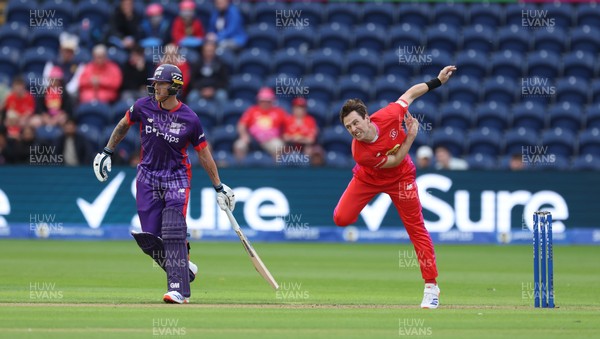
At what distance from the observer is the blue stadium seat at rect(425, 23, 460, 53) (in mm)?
23839

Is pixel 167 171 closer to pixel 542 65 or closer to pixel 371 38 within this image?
pixel 371 38

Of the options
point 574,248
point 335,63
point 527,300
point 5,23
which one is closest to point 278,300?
point 527,300

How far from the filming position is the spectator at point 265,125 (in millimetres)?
20984

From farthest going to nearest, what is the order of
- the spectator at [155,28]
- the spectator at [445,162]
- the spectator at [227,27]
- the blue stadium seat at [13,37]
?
the blue stadium seat at [13,37]
the spectator at [227,27]
the spectator at [155,28]
the spectator at [445,162]

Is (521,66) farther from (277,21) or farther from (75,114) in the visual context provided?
(75,114)

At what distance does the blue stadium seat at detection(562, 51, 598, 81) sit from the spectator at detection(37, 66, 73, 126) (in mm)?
10151

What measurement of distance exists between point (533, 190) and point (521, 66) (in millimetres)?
4373

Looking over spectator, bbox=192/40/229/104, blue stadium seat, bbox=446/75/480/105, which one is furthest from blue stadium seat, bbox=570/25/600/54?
spectator, bbox=192/40/229/104

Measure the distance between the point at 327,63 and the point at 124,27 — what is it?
4.30 metres

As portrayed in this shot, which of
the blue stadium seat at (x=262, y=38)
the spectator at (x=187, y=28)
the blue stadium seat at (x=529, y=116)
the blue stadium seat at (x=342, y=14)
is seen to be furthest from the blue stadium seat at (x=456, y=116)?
the spectator at (x=187, y=28)

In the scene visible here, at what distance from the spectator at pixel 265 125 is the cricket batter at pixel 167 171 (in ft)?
30.6

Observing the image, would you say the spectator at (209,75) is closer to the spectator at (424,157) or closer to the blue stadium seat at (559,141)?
the spectator at (424,157)

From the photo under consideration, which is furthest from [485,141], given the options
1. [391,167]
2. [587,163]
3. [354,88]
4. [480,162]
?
[391,167]

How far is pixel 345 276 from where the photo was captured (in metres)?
14.9
